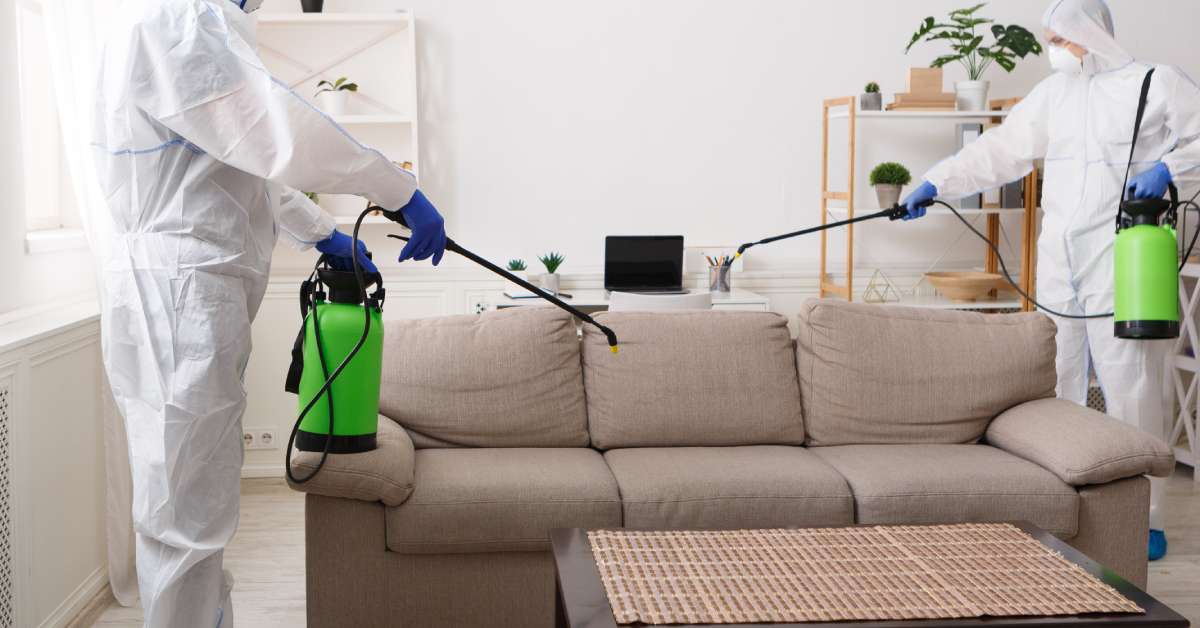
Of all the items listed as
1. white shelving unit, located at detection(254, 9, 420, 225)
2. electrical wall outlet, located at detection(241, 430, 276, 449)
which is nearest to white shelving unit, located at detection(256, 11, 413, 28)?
white shelving unit, located at detection(254, 9, 420, 225)

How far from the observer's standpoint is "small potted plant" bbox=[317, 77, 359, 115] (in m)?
4.23

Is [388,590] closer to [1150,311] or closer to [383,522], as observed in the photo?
[383,522]

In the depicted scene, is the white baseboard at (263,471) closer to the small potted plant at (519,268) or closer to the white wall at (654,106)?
the white wall at (654,106)

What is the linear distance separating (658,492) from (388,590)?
68 centimetres

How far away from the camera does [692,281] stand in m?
4.61

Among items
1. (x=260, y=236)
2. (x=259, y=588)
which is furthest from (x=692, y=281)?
(x=260, y=236)

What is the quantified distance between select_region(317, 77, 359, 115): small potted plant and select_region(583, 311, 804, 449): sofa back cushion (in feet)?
5.63

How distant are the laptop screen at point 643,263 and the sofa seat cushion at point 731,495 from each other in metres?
1.70

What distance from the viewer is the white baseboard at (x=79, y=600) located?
8.92 ft

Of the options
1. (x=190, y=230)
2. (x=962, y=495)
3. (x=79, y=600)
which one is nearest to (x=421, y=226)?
(x=190, y=230)

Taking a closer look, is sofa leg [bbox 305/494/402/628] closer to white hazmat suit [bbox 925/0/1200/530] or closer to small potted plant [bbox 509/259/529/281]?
small potted plant [bbox 509/259/529/281]

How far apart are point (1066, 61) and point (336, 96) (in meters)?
2.64

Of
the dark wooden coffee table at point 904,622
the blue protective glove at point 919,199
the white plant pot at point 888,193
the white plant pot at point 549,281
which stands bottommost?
the dark wooden coffee table at point 904,622

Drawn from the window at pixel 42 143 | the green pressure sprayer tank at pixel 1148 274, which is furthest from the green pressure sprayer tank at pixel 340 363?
the green pressure sprayer tank at pixel 1148 274
